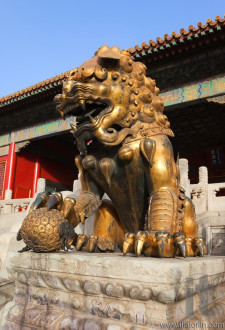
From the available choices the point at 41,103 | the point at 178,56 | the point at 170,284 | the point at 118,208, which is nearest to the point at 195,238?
the point at 118,208

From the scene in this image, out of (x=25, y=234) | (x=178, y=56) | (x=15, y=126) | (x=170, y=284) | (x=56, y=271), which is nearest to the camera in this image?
(x=170, y=284)

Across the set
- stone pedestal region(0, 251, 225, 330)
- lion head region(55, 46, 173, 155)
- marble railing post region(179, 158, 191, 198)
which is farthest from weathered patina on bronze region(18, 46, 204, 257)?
marble railing post region(179, 158, 191, 198)

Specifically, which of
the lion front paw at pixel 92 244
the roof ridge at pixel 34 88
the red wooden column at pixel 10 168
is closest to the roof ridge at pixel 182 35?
the roof ridge at pixel 34 88

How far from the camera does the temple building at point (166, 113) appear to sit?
6223 millimetres

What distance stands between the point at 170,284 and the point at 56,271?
592 millimetres

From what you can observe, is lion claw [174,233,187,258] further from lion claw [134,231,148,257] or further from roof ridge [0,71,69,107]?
roof ridge [0,71,69,107]

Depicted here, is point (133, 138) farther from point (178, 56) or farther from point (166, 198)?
point (178, 56)

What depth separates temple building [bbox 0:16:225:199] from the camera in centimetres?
622

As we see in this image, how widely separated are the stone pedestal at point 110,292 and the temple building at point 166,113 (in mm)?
5475

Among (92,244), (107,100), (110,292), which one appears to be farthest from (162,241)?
(107,100)

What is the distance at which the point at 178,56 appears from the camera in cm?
662

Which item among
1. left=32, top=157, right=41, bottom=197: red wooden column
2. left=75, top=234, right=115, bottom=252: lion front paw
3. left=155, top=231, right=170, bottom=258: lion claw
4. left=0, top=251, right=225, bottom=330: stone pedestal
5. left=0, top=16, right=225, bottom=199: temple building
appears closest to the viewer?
left=0, top=251, right=225, bottom=330: stone pedestal

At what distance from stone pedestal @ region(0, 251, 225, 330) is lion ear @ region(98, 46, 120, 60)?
1.20 m

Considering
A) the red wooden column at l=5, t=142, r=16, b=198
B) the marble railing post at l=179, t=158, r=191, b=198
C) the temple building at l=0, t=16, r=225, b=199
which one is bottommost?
the marble railing post at l=179, t=158, r=191, b=198
